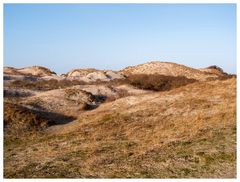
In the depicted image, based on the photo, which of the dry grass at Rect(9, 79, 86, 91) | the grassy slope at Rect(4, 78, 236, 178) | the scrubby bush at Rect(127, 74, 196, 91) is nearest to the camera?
the grassy slope at Rect(4, 78, 236, 178)

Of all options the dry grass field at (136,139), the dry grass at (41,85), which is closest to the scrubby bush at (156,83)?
the dry grass at (41,85)

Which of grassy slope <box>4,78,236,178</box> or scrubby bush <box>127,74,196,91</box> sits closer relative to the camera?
grassy slope <box>4,78,236,178</box>

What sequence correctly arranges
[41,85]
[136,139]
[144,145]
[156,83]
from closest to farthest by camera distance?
[144,145], [136,139], [41,85], [156,83]

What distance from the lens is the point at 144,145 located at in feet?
56.8

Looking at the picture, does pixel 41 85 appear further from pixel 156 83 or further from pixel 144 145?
pixel 144 145

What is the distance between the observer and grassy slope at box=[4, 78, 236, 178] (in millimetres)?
13648

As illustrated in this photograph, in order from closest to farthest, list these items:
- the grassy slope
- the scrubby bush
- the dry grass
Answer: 1. the grassy slope
2. the dry grass
3. the scrubby bush

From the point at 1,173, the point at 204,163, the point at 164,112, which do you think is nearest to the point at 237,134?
the point at 204,163

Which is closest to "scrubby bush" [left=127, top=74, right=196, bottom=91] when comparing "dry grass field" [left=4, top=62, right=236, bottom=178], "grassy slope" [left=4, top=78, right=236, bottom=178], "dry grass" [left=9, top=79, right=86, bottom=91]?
"dry grass" [left=9, top=79, right=86, bottom=91]

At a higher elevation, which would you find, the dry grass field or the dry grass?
the dry grass

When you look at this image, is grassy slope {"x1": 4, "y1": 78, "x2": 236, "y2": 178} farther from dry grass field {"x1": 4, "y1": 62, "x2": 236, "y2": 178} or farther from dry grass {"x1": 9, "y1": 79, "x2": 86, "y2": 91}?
dry grass {"x1": 9, "y1": 79, "x2": 86, "y2": 91}

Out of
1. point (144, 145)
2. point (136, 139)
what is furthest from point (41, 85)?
point (144, 145)

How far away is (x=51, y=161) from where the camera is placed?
15.3m

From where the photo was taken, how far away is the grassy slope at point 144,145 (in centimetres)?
1365
